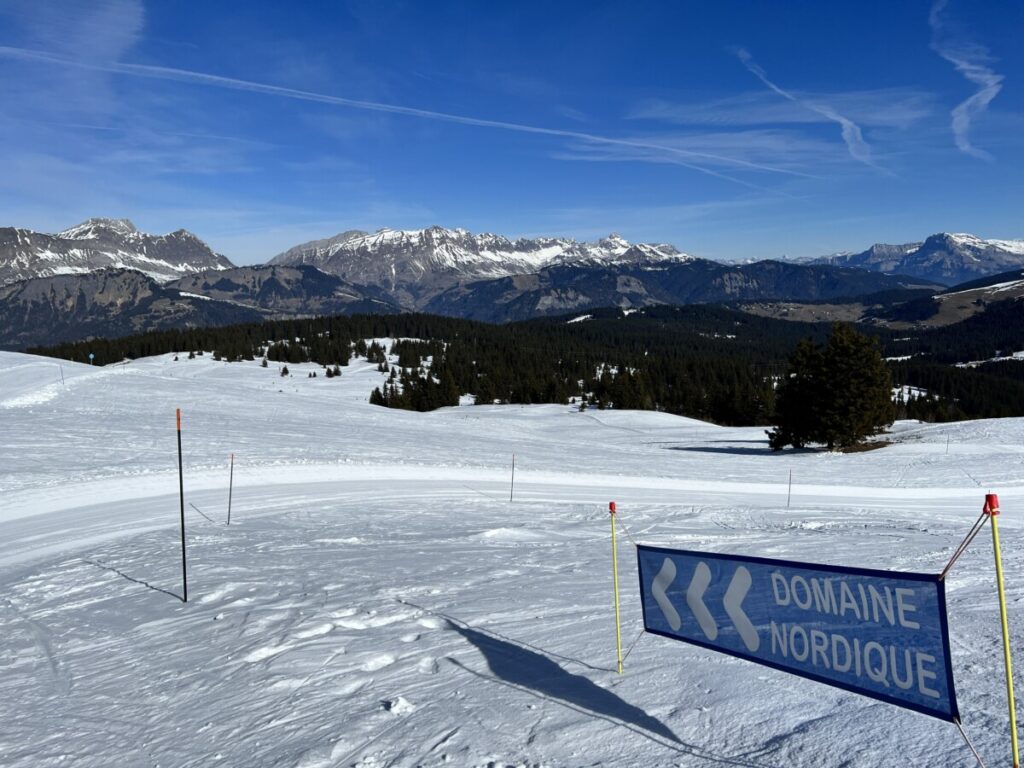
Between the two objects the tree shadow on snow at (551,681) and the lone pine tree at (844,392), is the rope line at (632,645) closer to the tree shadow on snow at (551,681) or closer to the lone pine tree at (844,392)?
the tree shadow on snow at (551,681)

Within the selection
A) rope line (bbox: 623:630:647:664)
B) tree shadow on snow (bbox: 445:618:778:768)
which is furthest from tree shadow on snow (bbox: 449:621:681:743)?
rope line (bbox: 623:630:647:664)

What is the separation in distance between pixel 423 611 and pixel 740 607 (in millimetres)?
5475

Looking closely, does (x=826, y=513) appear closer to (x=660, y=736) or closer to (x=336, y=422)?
(x=660, y=736)

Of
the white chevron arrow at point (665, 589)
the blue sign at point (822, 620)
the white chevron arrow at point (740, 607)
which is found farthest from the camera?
the white chevron arrow at point (665, 589)

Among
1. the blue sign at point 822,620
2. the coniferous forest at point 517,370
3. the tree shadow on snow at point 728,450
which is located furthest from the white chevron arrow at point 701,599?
the coniferous forest at point 517,370

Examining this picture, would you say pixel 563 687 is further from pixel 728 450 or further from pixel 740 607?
pixel 728 450

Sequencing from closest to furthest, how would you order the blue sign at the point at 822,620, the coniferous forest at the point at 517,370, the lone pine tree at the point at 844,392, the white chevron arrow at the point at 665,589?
1. the blue sign at the point at 822,620
2. the white chevron arrow at the point at 665,589
3. the lone pine tree at the point at 844,392
4. the coniferous forest at the point at 517,370

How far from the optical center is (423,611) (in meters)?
9.62

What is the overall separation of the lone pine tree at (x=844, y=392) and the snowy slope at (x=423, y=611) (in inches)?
214

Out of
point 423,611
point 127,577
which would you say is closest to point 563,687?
point 423,611

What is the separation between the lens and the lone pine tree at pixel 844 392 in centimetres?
3503

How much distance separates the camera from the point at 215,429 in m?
36.2

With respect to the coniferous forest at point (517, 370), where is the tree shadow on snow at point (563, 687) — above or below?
below

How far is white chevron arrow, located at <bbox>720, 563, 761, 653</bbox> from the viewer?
552 centimetres
